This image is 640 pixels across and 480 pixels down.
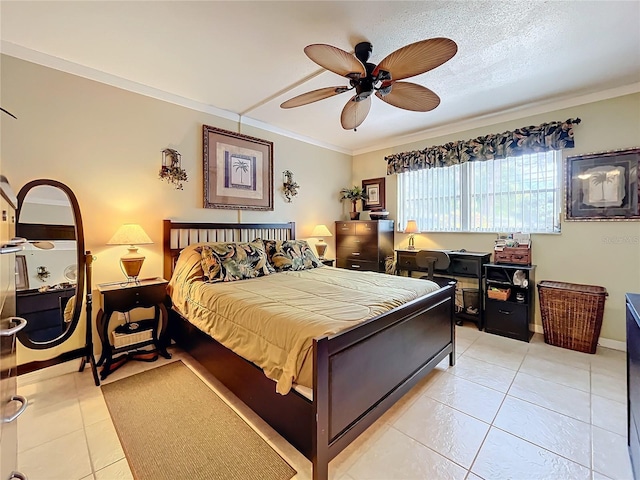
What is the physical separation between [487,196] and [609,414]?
268 centimetres

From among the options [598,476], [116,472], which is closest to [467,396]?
[598,476]

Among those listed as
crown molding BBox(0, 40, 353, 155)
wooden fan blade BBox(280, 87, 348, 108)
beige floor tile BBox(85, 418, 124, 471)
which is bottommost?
beige floor tile BBox(85, 418, 124, 471)

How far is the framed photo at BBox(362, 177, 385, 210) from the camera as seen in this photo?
200 inches

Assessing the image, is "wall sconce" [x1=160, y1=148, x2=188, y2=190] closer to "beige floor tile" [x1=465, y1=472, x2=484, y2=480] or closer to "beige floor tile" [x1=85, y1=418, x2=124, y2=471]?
"beige floor tile" [x1=85, y1=418, x2=124, y2=471]

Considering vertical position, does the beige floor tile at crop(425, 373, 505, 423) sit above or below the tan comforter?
below

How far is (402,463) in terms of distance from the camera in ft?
5.28

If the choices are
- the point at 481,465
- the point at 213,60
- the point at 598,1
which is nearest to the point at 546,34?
the point at 598,1

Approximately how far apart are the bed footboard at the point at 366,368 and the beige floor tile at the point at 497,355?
798 mm

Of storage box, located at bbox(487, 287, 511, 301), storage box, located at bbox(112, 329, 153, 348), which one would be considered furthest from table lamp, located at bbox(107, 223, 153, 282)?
storage box, located at bbox(487, 287, 511, 301)

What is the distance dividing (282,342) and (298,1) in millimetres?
2157

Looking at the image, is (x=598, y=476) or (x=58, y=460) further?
(x=58, y=460)

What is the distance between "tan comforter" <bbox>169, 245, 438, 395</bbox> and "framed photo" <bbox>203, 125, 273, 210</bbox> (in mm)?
888

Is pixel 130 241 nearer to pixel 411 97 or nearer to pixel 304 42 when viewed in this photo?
pixel 304 42

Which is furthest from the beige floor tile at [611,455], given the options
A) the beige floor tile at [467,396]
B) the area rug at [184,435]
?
the area rug at [184,435]
